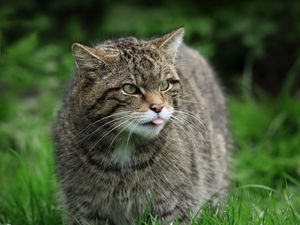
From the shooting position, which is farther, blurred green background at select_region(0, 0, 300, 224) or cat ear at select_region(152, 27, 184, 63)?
blurred green background at select_region(0, 0, 300, 224)

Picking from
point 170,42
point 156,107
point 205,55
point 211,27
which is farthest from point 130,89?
point 211,27

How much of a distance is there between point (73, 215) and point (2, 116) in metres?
2.47

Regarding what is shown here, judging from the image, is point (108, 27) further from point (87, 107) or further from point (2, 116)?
point (87, 107)

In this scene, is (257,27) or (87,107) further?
(257,27)

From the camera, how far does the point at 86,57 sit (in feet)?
12.6

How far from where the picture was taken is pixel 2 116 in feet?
20.9

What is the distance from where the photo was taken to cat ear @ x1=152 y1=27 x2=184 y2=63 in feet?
13.2

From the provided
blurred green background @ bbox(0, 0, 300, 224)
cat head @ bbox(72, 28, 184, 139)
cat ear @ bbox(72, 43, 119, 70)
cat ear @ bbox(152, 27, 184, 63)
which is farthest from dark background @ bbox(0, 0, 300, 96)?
cat ear @ bbox(72, 43, 119, 70)

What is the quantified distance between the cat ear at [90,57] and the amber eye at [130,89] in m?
0.19

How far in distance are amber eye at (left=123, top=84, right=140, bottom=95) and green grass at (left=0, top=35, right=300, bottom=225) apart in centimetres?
81

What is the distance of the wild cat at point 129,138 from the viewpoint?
12.4 ft

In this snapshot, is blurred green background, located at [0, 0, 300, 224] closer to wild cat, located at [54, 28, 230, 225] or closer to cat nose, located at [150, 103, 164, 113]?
wild cat, located at [54, 28, 230, 225]

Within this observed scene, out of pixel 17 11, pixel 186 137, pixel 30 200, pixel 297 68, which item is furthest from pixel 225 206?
pixel 17 11

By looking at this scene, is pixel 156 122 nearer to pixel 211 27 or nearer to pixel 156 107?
pixel 156 107
